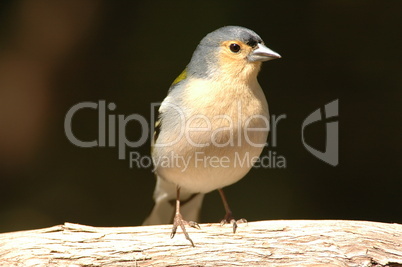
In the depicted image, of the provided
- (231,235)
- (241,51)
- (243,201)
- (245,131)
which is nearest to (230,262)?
(231,235)

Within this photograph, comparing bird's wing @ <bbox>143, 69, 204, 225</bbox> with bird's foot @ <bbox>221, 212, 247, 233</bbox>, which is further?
bird's wing @ <bbox>143, 69, 204, 225</bbox>

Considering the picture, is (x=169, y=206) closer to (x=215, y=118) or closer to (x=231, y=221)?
(x=231, y=221)

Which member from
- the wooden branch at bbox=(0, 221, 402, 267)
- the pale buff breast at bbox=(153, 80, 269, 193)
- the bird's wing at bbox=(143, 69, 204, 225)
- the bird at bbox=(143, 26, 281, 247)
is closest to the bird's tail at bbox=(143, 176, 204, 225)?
the bird's wing at bbox=(143, 69, 204, 225)

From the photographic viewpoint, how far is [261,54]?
3.69 meters

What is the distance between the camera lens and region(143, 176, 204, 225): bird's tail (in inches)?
171

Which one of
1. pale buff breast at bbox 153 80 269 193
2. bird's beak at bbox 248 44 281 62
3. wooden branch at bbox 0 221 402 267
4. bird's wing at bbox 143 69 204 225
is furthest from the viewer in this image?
bird's wing at bbox 143 69 204 225

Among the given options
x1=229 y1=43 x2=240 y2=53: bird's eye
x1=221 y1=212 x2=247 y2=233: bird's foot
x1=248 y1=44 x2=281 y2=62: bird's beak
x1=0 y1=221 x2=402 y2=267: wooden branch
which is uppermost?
x1=229 y1=43 x2=240 y2=53: bird's eye

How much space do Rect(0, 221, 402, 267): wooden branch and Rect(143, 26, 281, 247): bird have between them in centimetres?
13

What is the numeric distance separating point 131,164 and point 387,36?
8.51 feet

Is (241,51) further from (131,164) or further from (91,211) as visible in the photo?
(91,211)

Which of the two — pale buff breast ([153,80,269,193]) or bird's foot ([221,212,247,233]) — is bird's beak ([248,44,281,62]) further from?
bird's foot ([221,212,247,233])

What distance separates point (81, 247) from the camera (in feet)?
10.8

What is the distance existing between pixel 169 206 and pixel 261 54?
4.73 ft

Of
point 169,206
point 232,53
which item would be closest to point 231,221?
point 169,206
